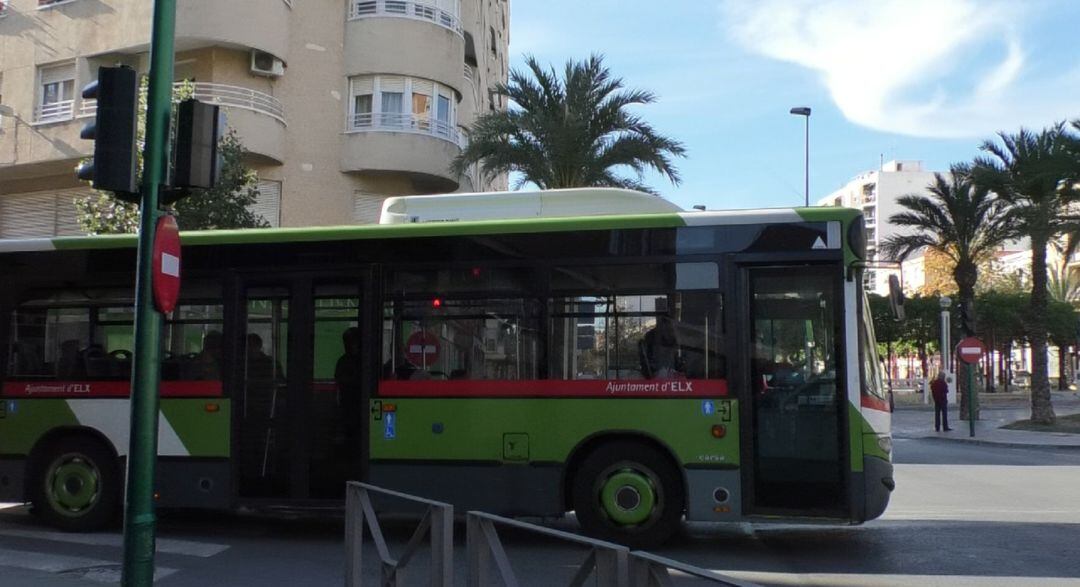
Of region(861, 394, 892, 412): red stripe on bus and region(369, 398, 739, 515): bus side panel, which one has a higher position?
region(861, 394, 892, 412): red stripe on bus

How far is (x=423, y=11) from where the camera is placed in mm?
26859

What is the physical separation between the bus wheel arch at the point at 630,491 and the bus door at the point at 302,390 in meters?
2.21

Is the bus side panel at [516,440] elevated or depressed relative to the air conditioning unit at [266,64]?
depressed

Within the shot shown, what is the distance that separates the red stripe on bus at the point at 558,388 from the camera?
8.88 m

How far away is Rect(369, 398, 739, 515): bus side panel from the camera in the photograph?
8.82m

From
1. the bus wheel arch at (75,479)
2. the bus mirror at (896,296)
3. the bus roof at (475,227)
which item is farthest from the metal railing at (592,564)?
the bus wheel arch at (75,479)

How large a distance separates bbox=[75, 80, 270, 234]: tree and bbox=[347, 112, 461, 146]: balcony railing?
600cm

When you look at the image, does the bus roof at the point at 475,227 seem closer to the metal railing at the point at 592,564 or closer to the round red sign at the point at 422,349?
the round red sign at the point at 422,349

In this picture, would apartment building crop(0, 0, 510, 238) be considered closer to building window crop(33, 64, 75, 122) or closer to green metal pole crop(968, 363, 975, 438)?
building window crop(33, 64, 75, 122)

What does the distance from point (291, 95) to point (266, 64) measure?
42.2 inches

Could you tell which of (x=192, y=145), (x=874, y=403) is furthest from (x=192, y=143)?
(x=874, y=403)

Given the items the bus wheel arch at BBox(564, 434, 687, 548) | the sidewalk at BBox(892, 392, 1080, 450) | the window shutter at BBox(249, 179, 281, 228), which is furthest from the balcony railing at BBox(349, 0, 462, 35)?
the bus wheel arch at BBox(564, 434, 687, 548)

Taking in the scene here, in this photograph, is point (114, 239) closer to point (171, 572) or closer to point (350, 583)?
point (171, 572)

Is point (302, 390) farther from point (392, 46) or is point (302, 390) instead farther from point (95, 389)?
point (392, 46)
